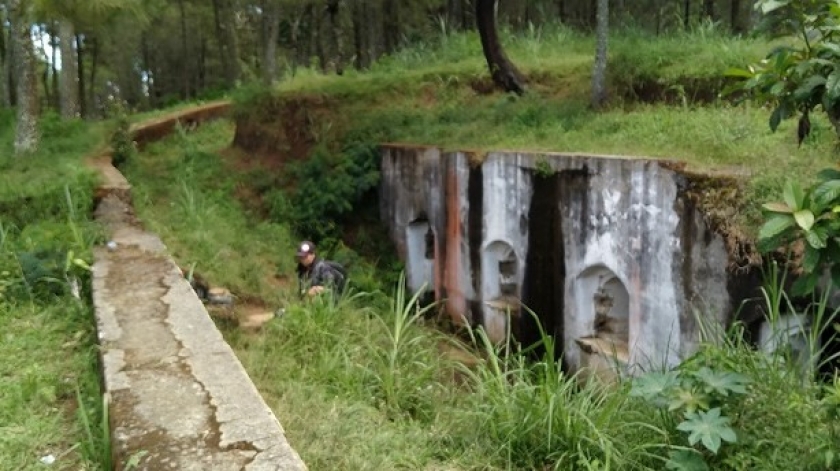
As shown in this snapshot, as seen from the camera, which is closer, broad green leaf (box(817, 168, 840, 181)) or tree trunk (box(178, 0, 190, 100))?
broad green leaf (box(817, 168, 840, 181))

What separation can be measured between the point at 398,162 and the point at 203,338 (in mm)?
6155

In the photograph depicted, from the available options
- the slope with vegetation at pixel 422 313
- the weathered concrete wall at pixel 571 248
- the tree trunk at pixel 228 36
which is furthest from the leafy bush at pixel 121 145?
the tree trunk at pixel 228 36

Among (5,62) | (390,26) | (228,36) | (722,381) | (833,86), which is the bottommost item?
(722,381)

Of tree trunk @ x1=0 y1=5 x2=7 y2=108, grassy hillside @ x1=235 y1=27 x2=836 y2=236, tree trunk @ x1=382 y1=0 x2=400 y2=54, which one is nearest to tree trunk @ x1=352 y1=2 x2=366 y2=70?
tree trunk @ x1=382 y1=0 x2=400 y2=54

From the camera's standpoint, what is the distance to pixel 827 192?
2936 millimetres

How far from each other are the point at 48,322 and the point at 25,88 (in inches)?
226

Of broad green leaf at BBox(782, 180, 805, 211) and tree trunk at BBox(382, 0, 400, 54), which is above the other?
tree trunk at BBox(382, 0, 400, 54)

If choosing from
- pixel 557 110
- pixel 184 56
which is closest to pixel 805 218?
pixel 557 110

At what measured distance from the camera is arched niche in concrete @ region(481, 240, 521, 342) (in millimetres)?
8164

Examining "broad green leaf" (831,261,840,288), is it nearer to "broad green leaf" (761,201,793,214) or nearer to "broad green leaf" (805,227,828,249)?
"broad green leaf" (805,227,828,249)

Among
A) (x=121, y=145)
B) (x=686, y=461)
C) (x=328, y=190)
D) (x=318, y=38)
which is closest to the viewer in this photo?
(x=686, y=461)

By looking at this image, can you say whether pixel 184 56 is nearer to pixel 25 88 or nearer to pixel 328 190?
pixel 25 88

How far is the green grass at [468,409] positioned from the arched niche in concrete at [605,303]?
1.48 metres

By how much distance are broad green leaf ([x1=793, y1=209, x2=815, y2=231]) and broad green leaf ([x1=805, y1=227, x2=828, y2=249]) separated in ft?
0.08
